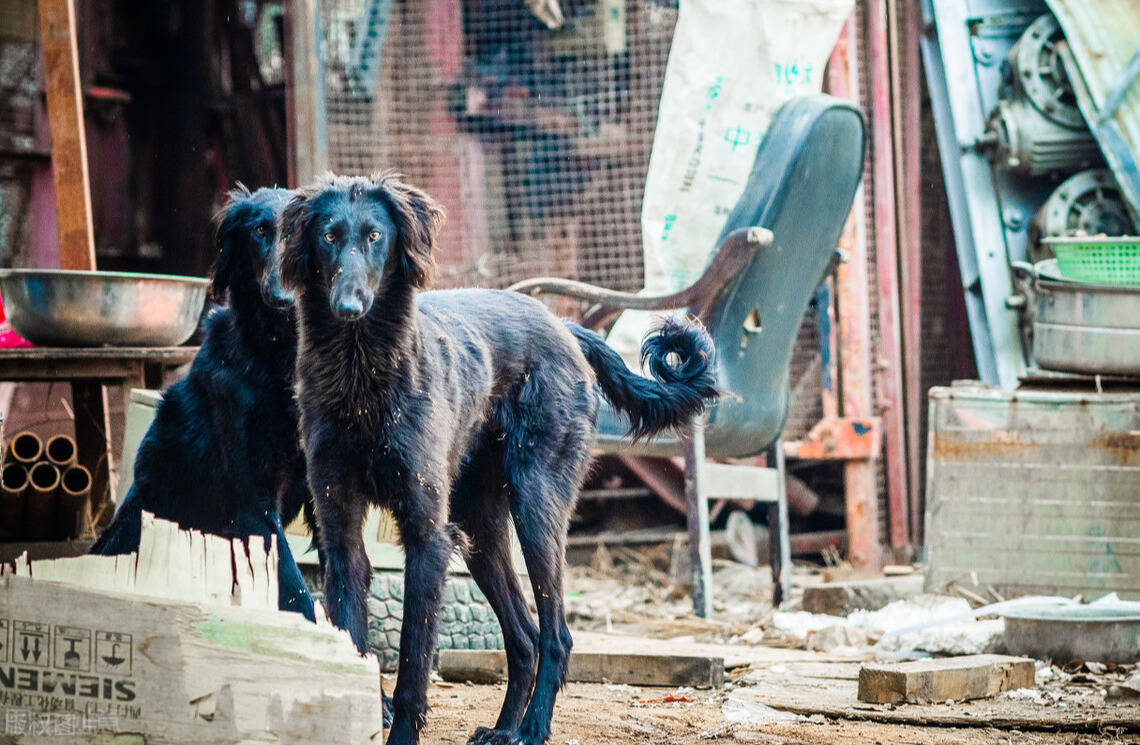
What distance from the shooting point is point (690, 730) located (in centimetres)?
342

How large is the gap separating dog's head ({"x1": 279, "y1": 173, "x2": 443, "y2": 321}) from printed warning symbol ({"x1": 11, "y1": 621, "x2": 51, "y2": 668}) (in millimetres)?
873

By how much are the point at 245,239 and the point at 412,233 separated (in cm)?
80

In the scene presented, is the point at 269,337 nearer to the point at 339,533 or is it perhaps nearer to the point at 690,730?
the point at 339,533

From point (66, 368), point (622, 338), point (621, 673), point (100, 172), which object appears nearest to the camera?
point (621, 673)

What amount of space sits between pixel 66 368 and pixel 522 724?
7.29ft

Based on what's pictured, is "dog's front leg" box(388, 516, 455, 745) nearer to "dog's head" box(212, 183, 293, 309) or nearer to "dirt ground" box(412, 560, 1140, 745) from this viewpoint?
"dirt ground" box(412, 560, 1140, 745)

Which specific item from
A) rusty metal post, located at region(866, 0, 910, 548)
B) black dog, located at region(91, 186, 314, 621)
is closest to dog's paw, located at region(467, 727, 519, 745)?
black dog, located at region(91, 186, 314, 621)

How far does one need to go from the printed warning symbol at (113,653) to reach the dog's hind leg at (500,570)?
4.40 ft

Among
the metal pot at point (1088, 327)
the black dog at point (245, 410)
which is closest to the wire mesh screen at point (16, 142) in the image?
the black dog at point (245, 410)

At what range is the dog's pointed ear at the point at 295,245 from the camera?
298 centimetres

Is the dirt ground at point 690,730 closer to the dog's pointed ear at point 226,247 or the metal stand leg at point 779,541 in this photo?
the dog's pointed ear at point 226,247

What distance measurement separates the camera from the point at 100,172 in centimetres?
867

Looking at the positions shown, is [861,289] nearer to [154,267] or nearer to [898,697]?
[898,697]

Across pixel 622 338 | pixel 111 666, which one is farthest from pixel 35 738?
pixel 622 338
